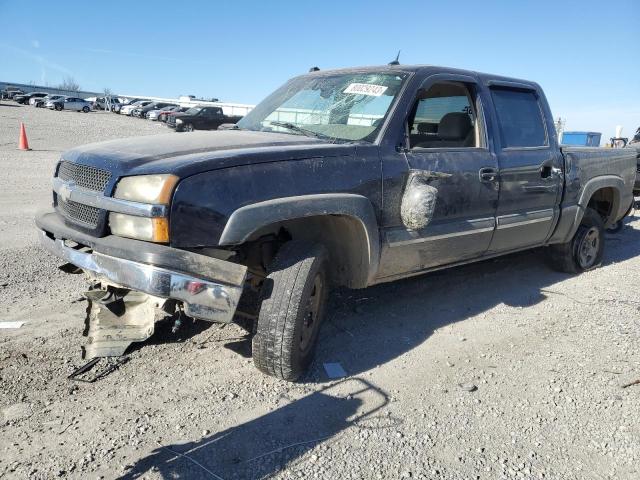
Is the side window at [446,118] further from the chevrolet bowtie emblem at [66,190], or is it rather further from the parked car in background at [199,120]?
the parked car in background at [199,120]

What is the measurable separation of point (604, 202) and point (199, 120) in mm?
25889

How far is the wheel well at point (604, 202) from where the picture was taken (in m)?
5.88

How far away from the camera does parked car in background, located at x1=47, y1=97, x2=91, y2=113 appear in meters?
45.0

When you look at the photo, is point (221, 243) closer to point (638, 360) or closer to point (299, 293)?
point (299, 293)

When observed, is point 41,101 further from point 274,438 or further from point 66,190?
point 274,438

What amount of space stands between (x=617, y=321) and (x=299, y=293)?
3.06 m

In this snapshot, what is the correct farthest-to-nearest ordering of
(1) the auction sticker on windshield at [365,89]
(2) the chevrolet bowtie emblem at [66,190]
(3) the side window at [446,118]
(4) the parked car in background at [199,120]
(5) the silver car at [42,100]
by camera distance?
(5) the silver car at [42,100] → (4) the parked car in background at [199,120] → (3) the side window at [446,118] → (1) the auction sticker on windshield at [365,89] → (2) the chevrolet bowtie emblem at [66,190]

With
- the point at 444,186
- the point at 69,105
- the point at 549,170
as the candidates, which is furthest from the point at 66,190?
the point at 69,105

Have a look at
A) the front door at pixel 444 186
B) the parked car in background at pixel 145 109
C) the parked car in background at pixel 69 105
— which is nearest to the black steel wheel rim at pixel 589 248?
the front door at pixel 444 186

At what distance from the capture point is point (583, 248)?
5.59 m

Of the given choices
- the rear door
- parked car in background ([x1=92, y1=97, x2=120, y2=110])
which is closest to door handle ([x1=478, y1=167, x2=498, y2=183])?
the rear door

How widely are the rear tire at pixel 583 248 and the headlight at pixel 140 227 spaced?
15.0ft

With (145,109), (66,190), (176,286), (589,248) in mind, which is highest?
(145,109)

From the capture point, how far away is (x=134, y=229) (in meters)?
2.56
